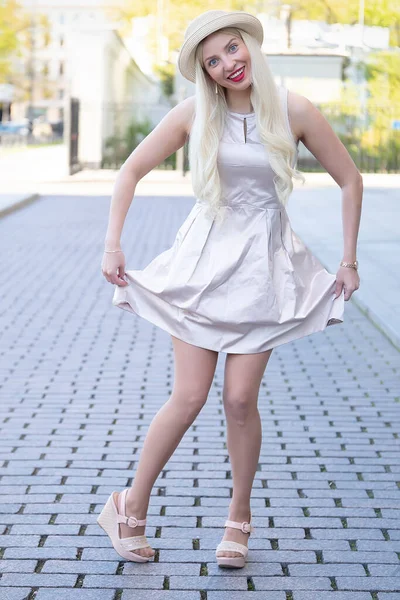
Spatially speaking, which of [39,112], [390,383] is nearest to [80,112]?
[390,383]

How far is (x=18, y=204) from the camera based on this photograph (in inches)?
822

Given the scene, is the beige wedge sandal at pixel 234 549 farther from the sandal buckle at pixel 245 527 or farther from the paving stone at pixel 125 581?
the paving stone at pixel 125 581

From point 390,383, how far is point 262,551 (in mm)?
3269

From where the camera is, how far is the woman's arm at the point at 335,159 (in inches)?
147

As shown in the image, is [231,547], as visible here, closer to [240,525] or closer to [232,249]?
[240,525]

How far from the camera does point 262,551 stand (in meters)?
4.09

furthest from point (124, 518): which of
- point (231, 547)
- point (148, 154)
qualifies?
point (148, 154)

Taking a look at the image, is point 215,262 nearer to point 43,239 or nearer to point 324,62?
point 43,239

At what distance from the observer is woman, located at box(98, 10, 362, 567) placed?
3.67 metres

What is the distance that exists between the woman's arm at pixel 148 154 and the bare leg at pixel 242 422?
576 millimetres

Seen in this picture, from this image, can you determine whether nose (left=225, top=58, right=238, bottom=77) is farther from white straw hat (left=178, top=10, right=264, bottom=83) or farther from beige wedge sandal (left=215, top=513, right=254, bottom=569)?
beige wedge sandal (left=215, top=513, right=254, bottom=569)

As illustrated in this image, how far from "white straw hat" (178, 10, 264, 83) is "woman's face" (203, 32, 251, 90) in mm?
35

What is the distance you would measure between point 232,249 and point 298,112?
1.59 ft

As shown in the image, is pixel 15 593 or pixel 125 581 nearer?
pixel 15 593
